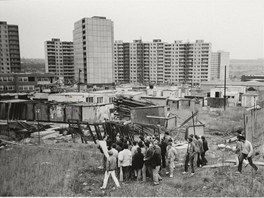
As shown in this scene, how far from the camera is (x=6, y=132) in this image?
17.3 metres

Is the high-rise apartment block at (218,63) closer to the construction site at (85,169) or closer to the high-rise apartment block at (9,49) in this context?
the high-rise apartment block at (9,49)

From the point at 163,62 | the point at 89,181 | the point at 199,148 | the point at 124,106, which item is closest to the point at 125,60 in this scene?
the point at 163,62

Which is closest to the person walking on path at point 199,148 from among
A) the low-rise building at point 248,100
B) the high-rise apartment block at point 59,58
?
the low-rise building at point 248,100

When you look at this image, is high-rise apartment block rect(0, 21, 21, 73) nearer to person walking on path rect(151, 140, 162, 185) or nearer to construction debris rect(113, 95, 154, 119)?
construction debris rect(113, 95, 154, 119)

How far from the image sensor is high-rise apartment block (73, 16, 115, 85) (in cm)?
7656

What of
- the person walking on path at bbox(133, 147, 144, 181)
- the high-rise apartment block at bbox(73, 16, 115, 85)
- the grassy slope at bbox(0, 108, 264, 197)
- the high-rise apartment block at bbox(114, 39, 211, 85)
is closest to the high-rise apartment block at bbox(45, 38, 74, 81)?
the high-rise apartment block at bbox(114, 39, 211, 85)

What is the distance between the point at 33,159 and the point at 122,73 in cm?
9389

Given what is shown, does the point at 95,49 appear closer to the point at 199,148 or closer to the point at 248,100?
the point at 248,100

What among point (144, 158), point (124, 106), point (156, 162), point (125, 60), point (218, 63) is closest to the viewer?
point (156, 162)

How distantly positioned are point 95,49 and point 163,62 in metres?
32.9

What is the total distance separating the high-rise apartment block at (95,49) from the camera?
251ft

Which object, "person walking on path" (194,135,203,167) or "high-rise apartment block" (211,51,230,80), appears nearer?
"person walking on path" (194,135,203,167)

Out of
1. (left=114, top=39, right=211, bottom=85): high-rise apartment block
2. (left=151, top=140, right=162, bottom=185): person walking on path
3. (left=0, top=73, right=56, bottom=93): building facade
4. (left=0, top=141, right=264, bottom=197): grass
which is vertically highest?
(left=114, top=39, right=211, bottom=85): high-rise apartment block

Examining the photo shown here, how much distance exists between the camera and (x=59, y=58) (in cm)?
10256
